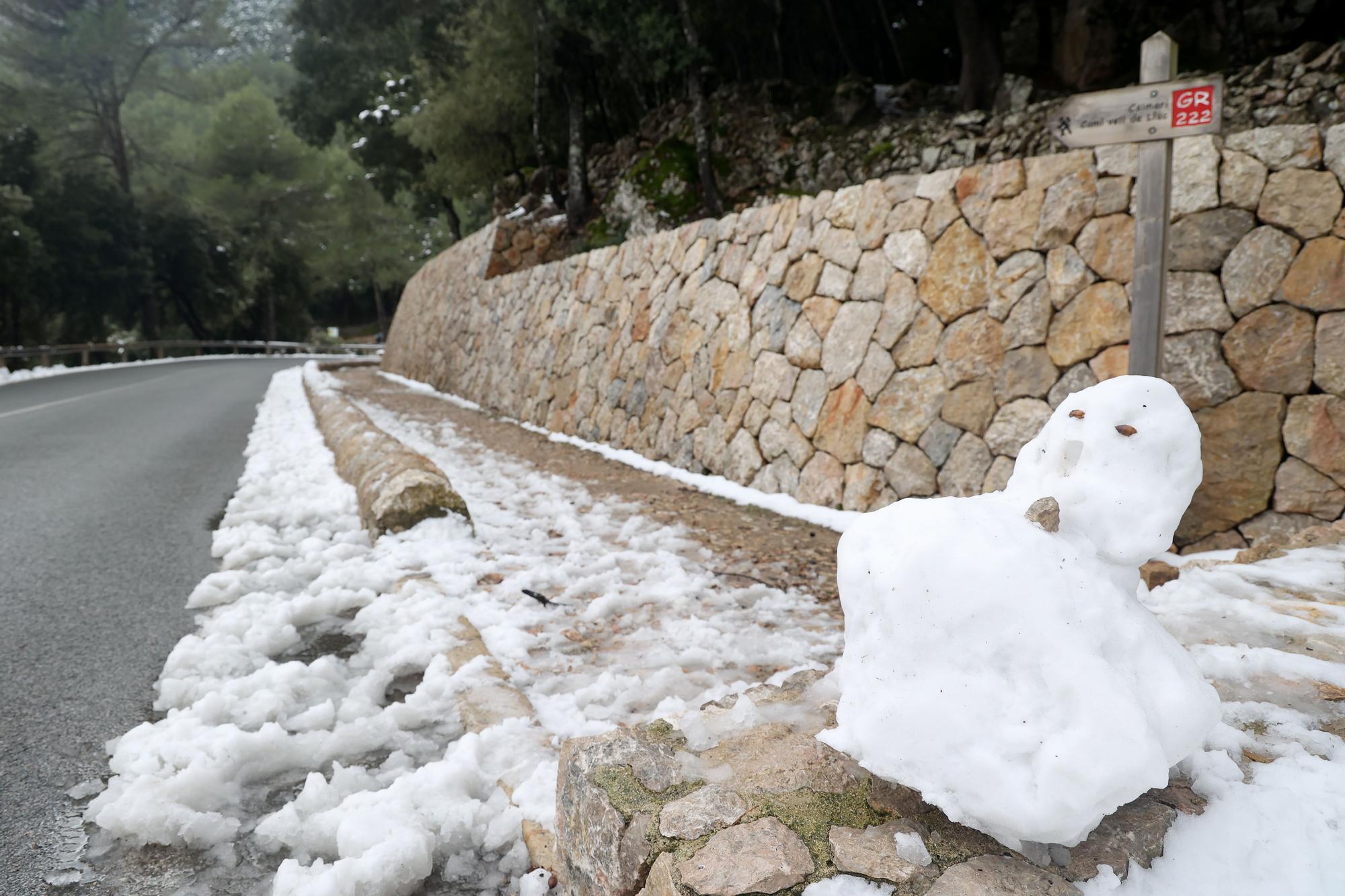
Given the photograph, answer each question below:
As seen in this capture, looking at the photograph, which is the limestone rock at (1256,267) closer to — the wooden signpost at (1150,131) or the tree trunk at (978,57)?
the wooden signpost at (1150,131)

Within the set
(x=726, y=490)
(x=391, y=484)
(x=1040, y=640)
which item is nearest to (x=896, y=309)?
(x=726, y=490)

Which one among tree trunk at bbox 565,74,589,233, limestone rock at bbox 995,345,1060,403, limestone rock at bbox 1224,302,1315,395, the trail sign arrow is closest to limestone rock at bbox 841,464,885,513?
limestone rock at bbox 995,345,1060,403

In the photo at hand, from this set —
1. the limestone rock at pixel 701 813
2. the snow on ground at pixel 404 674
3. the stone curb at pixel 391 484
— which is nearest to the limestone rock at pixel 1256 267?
the snow on ground at pixel 404 674

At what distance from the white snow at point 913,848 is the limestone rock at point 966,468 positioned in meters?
3.21

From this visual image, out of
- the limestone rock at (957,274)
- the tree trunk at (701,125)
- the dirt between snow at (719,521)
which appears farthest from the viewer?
the tree trunk at (701,125)

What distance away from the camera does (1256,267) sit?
356 centimetres

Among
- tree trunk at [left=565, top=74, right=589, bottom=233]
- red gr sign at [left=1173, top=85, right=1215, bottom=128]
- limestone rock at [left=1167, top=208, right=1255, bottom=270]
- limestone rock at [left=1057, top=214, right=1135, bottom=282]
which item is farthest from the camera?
tree trunk at [left=565, top=74, right=589, bottom=233]

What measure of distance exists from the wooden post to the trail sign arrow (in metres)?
0.08

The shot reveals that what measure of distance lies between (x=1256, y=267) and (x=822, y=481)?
2.70 metres

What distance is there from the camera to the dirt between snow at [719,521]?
4.01 metres

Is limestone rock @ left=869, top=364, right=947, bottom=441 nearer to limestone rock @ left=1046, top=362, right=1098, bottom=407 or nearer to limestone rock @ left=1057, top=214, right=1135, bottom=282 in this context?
limestone rock @ left=1046, top=362, right=1098, bottom=407

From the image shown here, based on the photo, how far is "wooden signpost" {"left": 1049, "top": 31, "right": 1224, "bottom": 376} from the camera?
324 centimetres

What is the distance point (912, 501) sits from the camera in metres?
1.54

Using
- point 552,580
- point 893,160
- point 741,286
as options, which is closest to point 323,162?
point 893,160
